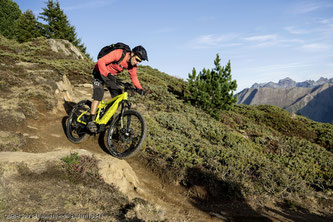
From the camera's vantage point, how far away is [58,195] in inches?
161

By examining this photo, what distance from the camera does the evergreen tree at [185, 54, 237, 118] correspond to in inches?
705

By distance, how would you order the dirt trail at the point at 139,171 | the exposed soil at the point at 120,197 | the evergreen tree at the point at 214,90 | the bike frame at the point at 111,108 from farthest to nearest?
1. the evergreen tree at the point at 214,90
2. the bike frame at the point at 111,108
3. the dirt trail at the point at 139,171
4. the exposed soil at the point at 120,197

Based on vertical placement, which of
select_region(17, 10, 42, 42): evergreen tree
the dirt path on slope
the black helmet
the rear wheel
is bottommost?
the dirt path on slope

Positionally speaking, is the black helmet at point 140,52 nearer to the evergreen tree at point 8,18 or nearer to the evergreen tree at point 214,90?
the evergreen tree at point 214,90

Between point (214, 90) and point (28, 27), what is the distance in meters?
38.4

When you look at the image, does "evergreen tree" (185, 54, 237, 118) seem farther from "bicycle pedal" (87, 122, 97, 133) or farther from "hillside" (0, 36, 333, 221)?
"bicycle pedal" (87, 122, 97, 133)

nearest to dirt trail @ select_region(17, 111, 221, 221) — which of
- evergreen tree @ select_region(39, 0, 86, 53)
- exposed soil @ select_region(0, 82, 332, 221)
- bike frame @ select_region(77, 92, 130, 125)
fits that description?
exposed soil @ select_region(0, 82, 332, 221)

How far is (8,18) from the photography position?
46.0m

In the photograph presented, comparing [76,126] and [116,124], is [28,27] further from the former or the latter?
[116,124]

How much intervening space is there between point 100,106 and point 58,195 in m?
3.56

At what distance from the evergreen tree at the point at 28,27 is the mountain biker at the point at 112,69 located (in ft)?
130

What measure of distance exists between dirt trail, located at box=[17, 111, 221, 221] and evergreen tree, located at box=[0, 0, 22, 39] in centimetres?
4704

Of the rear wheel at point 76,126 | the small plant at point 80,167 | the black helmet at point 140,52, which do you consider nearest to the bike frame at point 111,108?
the rear wheel at point 76,126

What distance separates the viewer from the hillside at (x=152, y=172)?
4.29 m
